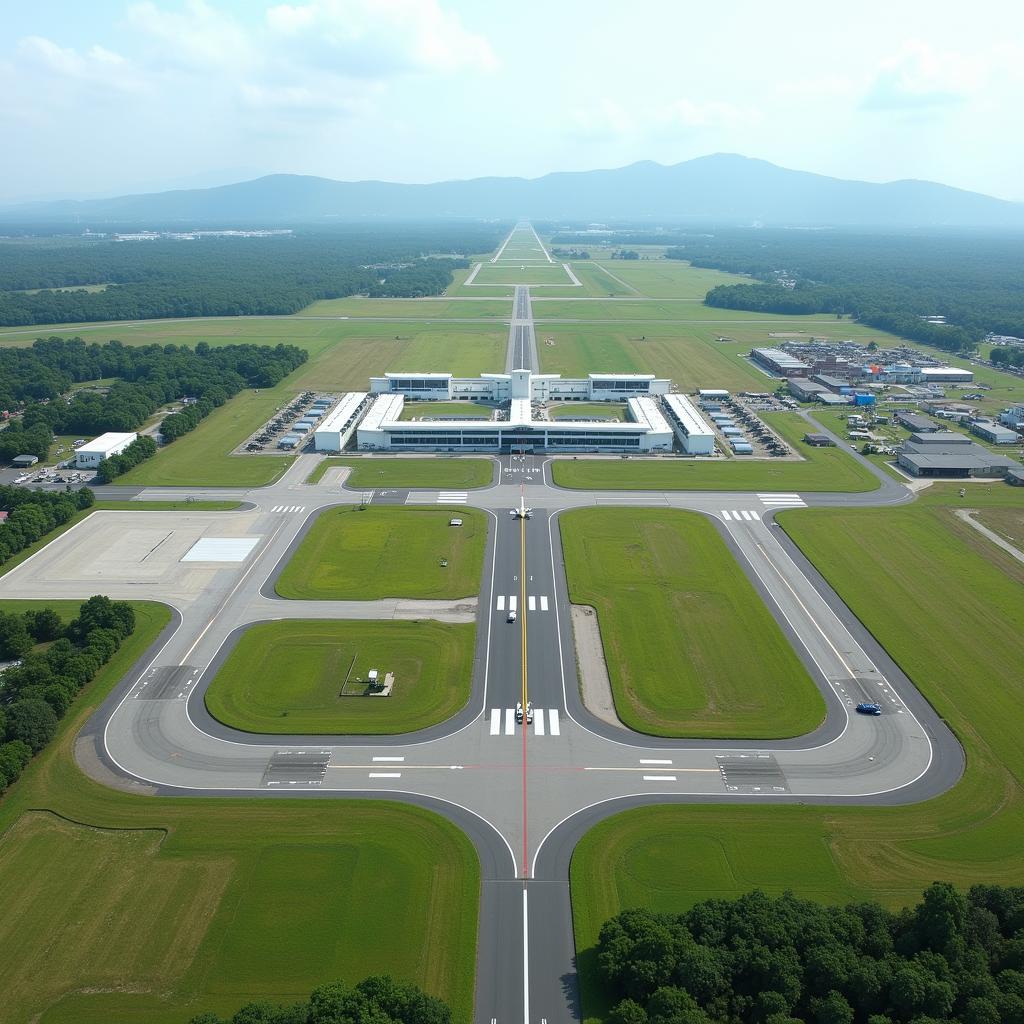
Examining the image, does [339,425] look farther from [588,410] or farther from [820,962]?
[820,962]

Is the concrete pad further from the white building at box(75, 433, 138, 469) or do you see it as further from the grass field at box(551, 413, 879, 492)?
the grass field at box(551, 413, 879, 492)

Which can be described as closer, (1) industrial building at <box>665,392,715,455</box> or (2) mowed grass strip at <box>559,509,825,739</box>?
(2) mowed grass strip at <box>559,509,825,739</box>

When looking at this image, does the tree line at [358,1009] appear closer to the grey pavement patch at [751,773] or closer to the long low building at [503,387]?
the grey pavement patch at [751,773]

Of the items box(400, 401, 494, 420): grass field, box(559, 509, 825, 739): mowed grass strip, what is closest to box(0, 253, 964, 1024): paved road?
box(559, 509, 825, 739): mowed grass strip

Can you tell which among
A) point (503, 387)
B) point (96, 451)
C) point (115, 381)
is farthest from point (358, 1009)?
point (115, 381)

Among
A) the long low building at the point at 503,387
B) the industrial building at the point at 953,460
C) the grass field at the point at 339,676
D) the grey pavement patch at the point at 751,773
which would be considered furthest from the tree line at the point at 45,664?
the industrial building at the point at 953,460

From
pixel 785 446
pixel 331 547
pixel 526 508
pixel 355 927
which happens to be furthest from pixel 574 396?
pixel 355 927
